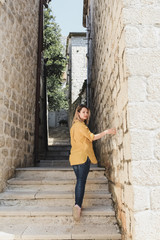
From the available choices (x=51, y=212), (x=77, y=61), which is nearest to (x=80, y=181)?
(x=51, y=212)

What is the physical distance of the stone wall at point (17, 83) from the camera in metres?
3.52

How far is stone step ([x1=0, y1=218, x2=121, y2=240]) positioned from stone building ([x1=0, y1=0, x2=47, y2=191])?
0.85m

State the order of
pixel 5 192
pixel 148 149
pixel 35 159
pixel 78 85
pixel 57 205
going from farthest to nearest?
pixel 78 85 < pixel 35 159 < pixel 5 192 < pixel 57 205 < pixel 148 149

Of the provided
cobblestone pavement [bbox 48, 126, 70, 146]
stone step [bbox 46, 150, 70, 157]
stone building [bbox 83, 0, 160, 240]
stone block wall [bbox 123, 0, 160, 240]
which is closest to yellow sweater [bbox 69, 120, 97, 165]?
stone building [bbox 83, 0, 160, 240]

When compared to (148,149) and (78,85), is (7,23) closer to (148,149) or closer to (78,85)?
(148,149)

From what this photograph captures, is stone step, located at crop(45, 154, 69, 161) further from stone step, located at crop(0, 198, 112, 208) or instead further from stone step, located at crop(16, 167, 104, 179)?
stone step, located at crop(0, 198, 112, 208)

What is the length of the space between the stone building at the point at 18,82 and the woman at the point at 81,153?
1.30m

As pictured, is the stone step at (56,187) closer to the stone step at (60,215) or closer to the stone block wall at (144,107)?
the stone step at (60,215)

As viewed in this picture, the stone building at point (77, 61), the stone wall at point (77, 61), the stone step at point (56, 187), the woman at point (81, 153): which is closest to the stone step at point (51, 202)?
the stone step at point (56, 187)

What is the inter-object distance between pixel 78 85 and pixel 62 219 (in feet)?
38.7

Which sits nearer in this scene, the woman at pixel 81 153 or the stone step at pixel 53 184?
the woman at pixel 81 153

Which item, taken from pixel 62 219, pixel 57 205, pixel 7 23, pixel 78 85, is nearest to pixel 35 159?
pixel 57 205

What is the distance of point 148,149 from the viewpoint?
78.1 inches

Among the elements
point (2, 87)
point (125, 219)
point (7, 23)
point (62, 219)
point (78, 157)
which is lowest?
point (62, 219)
